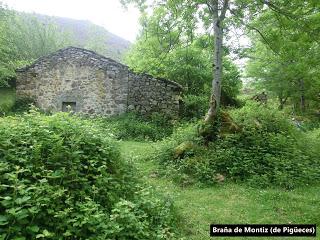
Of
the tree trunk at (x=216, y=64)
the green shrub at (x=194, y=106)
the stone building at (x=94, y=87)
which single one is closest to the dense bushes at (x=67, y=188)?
the tree trunk at (x=216, y=64)

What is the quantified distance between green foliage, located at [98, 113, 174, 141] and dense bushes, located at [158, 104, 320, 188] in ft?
13.2

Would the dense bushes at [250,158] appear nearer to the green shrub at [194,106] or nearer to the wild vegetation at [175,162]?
the wild vegetation at [175,162]

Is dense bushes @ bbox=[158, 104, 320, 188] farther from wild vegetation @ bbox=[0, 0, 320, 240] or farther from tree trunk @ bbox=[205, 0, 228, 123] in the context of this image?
tree trunk @ bbox=[205, 0, 228, 123]

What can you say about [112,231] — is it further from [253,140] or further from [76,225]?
[253,140]

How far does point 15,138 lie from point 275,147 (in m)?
6.37

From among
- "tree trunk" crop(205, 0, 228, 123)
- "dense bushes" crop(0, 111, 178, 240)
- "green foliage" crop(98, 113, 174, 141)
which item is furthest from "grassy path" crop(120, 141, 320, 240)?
"green foliage" crop(98, 113, 174, 141)

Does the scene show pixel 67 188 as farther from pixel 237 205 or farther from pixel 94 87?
pixel 94 87

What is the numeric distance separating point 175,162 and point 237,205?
2556 millimetres

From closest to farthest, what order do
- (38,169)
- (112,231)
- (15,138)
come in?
(112,231) < (38,169) < (15,138)

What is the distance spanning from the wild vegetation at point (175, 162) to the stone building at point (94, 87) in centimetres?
68

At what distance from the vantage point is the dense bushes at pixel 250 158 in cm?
740

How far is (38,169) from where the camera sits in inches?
163

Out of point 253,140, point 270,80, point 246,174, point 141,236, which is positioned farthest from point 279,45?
point 270,80

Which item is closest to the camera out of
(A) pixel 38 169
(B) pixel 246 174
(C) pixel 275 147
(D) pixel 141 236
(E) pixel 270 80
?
(D) pixel 141 236
